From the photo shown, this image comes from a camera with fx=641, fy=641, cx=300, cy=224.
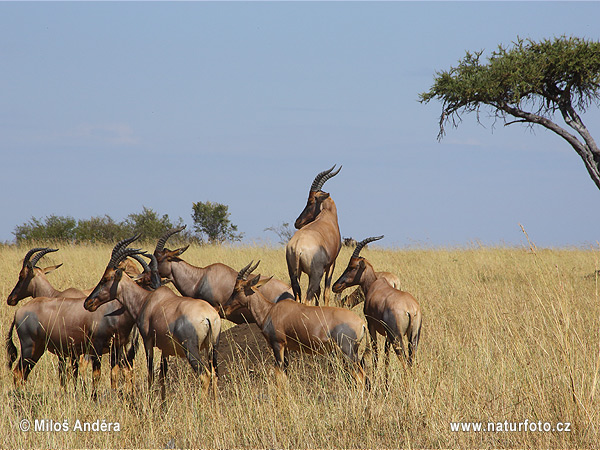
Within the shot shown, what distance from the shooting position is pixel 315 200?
10.1m

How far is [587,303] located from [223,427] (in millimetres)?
8762

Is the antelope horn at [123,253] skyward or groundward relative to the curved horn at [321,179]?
groundward

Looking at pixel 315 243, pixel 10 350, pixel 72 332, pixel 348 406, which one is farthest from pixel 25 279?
pixel 348 406

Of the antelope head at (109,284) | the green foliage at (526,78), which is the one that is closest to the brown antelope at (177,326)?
the antelope head at (109,284)

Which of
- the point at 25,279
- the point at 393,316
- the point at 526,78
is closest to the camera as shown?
the point at 393,316

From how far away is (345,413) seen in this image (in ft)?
19.3

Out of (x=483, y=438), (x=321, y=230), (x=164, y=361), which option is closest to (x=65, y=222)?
(x=321, y=230)

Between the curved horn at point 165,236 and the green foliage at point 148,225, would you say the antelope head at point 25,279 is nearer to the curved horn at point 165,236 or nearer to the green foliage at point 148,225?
the curved horn at point 165,236

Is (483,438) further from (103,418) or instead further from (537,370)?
(103,418)

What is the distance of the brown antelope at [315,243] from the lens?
8906mm

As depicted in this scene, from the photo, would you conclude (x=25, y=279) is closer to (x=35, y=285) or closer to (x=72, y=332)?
(x=35, y=285)

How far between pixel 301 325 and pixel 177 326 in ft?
4.17

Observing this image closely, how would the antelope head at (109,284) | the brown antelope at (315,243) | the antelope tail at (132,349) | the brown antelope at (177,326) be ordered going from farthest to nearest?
the brown antelope at (315,243) < the antelope tail at (132,349) < the antelope head at (109,284) < the brown antelope at (177,326)

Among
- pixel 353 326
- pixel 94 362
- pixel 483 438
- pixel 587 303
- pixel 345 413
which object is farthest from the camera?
pixel 587 303
